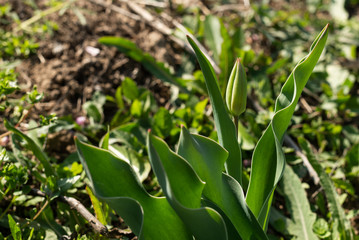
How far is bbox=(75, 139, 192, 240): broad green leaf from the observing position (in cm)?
88

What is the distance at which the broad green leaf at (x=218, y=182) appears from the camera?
0.97 m

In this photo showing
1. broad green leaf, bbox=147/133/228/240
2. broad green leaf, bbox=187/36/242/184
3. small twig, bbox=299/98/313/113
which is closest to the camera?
broad green leaf, bbox=147/133/228/240

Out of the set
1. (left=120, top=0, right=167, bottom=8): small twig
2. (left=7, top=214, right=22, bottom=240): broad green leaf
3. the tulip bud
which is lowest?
(left=7, top=214, right=22, bottom=240): broad green leaf

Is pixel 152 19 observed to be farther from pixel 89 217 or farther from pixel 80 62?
pixel 89 217

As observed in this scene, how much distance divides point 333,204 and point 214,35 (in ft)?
3.96

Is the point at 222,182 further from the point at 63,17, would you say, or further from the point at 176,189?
the point at 63,17

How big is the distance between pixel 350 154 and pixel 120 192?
1165mm

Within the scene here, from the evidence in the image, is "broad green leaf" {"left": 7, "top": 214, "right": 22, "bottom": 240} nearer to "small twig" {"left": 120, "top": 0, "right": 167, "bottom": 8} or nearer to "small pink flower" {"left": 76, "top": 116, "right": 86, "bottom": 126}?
"small pink flower" {"left": 76, "top": 116, "right": 86, "bottom": 126}

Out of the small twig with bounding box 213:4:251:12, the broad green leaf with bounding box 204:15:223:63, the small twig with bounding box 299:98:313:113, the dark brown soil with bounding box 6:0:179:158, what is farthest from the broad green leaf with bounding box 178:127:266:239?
the small twig with bounding box 213:4:251:12

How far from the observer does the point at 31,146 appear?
1391mm

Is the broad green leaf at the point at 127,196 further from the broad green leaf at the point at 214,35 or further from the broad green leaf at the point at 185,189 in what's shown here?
the broad green leaf at the point at 214,35

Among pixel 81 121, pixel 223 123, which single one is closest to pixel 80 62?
pixel 81 121

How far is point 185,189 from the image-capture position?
0.93 m

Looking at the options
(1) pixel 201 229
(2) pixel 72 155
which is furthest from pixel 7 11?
(1) pixel 201 229
